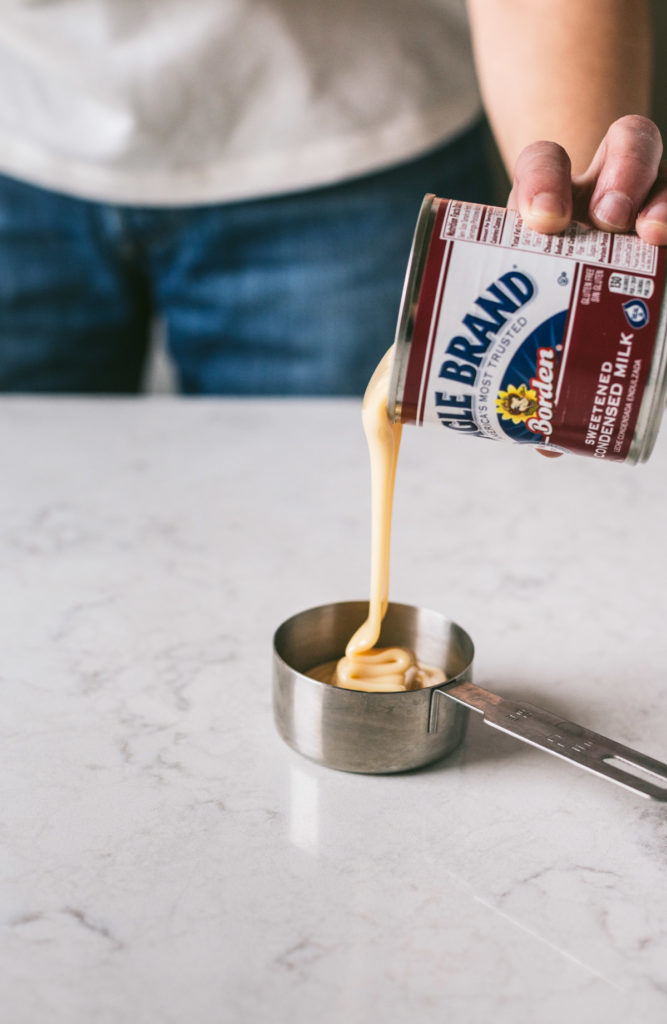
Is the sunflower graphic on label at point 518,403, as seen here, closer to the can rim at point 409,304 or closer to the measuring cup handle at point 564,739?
→ the can rim at point 409,304

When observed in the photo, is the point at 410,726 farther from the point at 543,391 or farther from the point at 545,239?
the point at 545,239

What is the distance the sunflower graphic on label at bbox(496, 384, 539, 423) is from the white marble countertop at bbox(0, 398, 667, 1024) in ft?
0.98

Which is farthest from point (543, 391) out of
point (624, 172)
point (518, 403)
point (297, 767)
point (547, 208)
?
point (297, 767)

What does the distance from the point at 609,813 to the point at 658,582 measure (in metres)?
0.42

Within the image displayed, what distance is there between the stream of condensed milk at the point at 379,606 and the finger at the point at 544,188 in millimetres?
173

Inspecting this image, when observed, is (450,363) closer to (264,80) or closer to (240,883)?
(240,883)

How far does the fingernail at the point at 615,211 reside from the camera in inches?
33.2

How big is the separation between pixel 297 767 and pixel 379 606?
0.16 meters

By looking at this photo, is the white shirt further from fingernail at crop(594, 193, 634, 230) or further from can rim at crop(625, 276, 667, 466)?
can rim at crop(625, 276, 667, 466)

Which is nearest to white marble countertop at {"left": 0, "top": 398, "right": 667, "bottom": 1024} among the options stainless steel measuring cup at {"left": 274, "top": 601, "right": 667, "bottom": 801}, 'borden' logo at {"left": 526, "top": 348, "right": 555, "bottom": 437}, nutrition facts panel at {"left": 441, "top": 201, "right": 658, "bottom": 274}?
stainless steel measuring cup at {"left": 274, "top": 601, "right": 667, "bottom": 801}

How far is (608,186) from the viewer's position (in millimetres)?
887

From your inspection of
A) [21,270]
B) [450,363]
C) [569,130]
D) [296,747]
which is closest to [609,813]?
[296,747]

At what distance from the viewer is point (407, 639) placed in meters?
1.00

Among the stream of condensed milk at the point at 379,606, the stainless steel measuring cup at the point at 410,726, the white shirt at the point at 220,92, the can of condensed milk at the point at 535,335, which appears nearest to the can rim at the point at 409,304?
the can of condensed milk at the point at 535,335
